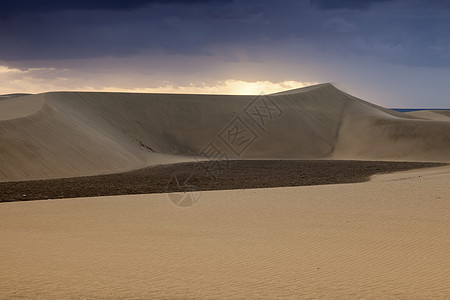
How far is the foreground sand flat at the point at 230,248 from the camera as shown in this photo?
8086mm

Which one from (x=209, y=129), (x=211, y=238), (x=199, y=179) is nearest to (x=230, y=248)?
(x=211, y=238)

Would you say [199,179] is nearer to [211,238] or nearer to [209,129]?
[211,238]

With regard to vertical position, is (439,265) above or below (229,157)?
below

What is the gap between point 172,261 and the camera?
9859 millimetres

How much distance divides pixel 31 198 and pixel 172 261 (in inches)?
536

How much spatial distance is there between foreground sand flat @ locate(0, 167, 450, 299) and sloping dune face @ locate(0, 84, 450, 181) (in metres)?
17.7

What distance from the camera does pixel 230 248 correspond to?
11.1 m

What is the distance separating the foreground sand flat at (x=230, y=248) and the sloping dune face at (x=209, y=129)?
1771 cm

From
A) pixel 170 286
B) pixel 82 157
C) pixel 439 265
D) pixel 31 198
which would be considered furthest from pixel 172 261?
pixel 82 157

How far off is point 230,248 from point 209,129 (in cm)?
4405

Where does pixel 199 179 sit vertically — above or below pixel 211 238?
above

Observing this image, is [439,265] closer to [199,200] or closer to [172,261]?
[172,261]

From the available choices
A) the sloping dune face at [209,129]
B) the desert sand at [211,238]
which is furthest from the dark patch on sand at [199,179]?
the sloping dune face at [209,129]

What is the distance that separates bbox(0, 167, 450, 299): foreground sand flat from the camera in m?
8.09
